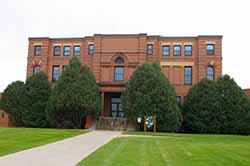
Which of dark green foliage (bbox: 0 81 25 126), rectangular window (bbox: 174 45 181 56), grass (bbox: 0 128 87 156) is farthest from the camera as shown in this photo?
rectangular window (bbox: 174 45 181 56)

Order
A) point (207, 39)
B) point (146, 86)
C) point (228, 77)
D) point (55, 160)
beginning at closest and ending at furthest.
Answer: point (55, 160) < point (146, 86) < point (228, 77) < point (207, 39)

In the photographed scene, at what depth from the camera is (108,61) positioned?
39.9 metres

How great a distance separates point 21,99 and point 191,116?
18880 mm

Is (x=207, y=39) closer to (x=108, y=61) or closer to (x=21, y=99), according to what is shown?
(x=108, y=61)

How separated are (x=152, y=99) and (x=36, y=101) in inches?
520

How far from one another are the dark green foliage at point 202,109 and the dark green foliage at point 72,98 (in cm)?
1016

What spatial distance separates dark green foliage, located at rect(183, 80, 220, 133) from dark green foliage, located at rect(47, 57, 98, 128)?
400 inches

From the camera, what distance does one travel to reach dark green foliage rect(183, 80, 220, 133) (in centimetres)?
3309

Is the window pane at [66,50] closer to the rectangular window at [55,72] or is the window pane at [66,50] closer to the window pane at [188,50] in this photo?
the rectangular window at [55,72]

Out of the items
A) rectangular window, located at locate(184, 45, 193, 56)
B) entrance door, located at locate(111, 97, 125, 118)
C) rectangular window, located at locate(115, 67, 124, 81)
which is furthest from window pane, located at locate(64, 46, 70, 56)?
rectangular window, located at locate(184, 45, 193, 56)

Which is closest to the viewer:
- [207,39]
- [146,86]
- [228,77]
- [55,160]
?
[55,160]

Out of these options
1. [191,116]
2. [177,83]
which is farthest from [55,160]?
[177,83]

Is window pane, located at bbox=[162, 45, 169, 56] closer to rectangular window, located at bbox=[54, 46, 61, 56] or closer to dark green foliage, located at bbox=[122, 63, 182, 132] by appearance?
dark green foliage, located at bbox=[122, 63, 182, 132]

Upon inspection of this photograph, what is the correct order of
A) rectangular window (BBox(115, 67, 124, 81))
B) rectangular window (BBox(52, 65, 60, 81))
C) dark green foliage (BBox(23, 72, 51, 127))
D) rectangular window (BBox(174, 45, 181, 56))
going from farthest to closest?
rectangular window (BBox(52, 65, 60, 81))
rectangular window (BBox(174, 45, 181, 56))
rectangular window (BBox(115, 67, 124, 81))
dark green foliage (BBox(23, 72, 51, 127))
